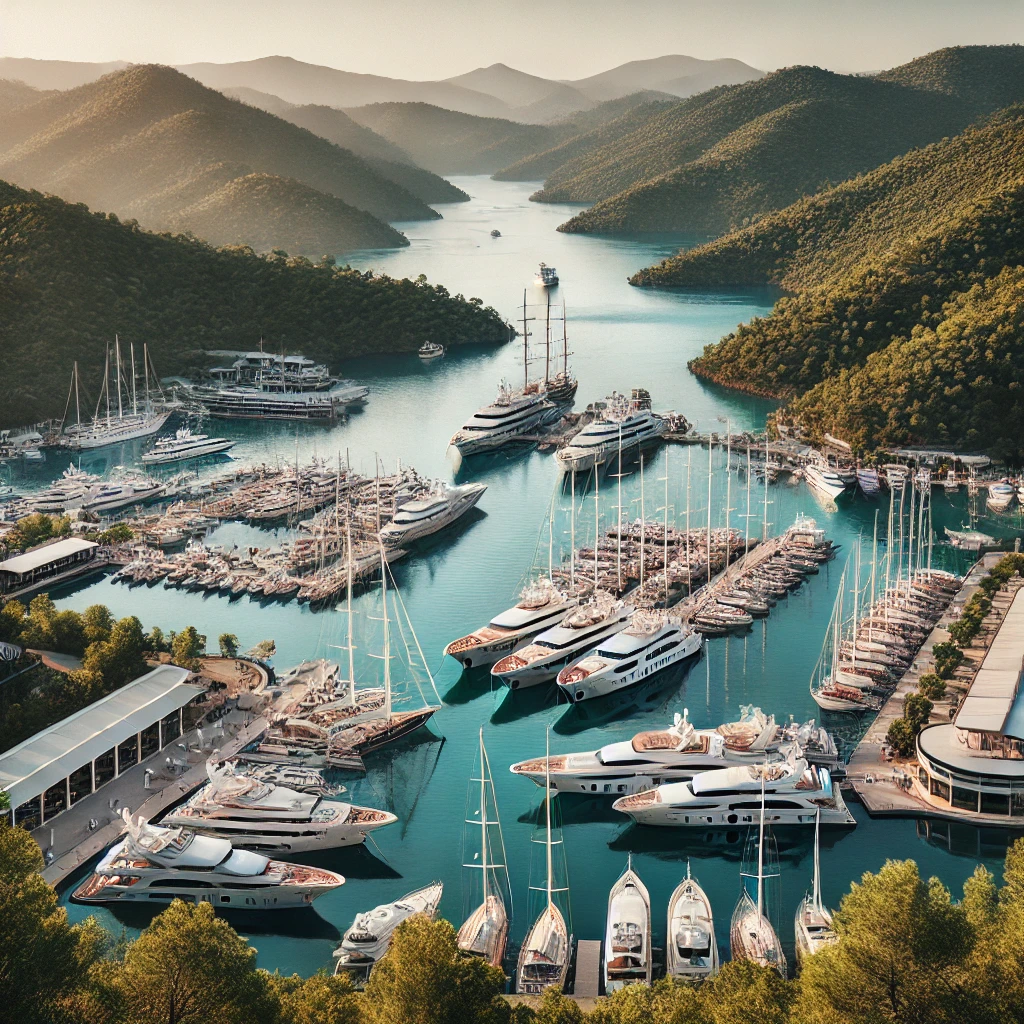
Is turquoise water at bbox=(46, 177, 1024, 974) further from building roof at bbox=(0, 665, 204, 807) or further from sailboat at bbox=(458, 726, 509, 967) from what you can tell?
building roof at bbox=(0, 665, 204, 807)

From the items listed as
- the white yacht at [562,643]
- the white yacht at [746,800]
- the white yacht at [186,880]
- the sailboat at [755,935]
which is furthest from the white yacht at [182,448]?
the sailboat at [755,935]

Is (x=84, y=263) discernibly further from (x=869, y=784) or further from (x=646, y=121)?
(x=646, y=121)

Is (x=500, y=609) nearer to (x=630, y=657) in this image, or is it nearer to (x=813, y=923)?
(x=630, y=657)

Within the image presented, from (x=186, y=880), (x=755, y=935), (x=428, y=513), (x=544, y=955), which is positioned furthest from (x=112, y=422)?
(x=755, y=935)

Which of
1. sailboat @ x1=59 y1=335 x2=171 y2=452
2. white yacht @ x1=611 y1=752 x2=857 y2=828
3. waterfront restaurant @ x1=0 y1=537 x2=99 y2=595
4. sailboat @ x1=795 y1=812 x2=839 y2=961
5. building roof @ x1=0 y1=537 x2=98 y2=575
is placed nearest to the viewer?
sailboat @ x1=795 y1=812 x2=839 y2=961

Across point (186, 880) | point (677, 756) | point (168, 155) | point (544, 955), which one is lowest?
point (544, 955)

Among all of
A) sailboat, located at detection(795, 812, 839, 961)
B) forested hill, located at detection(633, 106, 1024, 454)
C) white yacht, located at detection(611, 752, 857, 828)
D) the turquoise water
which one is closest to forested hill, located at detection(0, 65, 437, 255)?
forested hill, located at detection(633, 106, 1024, 454)

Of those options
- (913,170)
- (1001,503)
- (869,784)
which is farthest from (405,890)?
(913,170)

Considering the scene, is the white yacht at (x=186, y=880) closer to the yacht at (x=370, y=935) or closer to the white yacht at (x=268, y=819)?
the white yacht at (x=268, y=819)
